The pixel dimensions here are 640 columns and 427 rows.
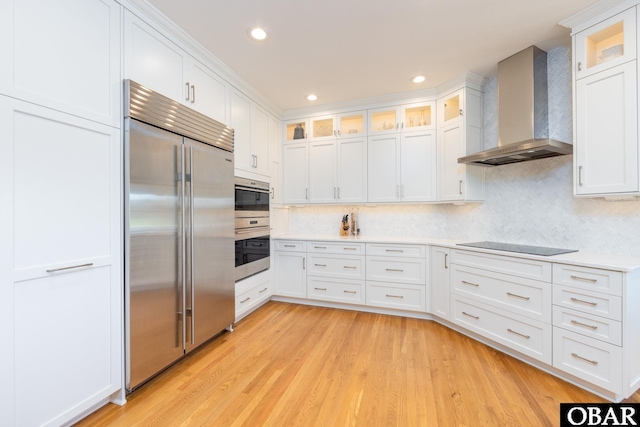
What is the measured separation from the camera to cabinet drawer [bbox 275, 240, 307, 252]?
3.61 metres

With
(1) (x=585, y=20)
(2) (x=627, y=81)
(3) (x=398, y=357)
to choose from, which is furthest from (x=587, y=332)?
(1) (x=585, y=20)

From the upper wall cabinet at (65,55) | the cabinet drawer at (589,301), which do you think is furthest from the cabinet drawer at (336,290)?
the upper wall cabinet at (65,55)

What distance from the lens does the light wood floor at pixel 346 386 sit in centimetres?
163

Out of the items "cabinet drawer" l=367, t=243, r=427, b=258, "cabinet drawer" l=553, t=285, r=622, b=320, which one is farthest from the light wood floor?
"cabinet drawer" l=367, t=243, r=427, b=258

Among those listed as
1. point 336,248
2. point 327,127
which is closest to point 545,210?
point 336,248

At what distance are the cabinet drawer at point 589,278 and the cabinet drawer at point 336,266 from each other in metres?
1.82

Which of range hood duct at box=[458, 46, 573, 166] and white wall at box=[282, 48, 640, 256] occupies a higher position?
range hood duct at box=[458, 46, 573, 166]

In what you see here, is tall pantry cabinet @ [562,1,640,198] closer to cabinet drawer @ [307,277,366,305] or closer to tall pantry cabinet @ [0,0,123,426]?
cabinet drawer @ [307,277,366,305]

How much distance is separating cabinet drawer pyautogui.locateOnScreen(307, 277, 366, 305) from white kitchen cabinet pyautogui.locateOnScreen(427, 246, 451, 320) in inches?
30.9

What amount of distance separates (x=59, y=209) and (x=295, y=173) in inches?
110

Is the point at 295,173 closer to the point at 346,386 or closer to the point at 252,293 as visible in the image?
the point at 252,293

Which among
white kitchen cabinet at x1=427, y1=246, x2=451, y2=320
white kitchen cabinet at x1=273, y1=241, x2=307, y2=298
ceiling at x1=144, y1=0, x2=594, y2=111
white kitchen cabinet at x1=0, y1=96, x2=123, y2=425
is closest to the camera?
white kitchen cabinet at x1=0, y1=96, x2=123, y2=425

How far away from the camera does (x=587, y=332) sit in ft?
6.07

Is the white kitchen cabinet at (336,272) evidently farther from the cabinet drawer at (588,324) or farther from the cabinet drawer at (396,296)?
the cabinet drawer at (588,324)
